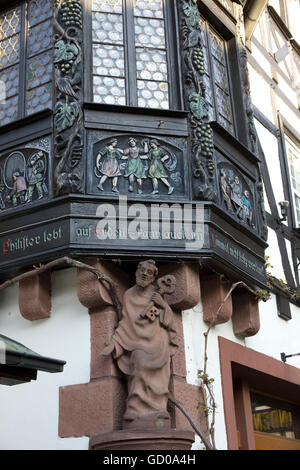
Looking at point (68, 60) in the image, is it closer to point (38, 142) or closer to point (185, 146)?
point (38, 142)

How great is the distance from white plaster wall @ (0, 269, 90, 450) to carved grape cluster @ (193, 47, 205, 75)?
2388 millimetres

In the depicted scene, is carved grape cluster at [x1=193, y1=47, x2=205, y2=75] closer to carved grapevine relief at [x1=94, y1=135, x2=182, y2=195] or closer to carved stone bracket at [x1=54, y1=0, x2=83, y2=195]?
carved grapevine relief at [x1=94, y1=135, x2=182, y2=195]

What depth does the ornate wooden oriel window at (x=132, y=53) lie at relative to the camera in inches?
298

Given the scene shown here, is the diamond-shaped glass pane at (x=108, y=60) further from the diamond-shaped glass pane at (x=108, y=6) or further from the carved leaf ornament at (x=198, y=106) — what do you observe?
the carved leaf ornament at (x=198, y=106)

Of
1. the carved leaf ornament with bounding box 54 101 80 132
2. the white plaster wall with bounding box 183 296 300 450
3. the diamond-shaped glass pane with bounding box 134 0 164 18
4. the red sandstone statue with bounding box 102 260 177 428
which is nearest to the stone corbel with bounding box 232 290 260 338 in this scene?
the white plaster wall with bounding box 183 296 300 450

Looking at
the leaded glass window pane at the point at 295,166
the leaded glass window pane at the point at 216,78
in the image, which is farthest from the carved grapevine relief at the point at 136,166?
the leaded glass window pane at the point at 295,166

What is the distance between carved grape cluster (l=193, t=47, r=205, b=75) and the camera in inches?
304

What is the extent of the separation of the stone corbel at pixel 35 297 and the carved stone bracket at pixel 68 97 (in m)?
0.82

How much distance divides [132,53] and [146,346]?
3025 mm

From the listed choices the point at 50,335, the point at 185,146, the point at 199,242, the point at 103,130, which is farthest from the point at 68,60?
the point at 50,335

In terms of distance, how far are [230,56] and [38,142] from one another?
2876mm

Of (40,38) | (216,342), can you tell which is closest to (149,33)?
(40,38)

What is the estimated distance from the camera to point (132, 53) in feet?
25.5

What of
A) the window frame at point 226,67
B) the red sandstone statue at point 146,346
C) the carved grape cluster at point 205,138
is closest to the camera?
the red sandstone statue at point 146,346
